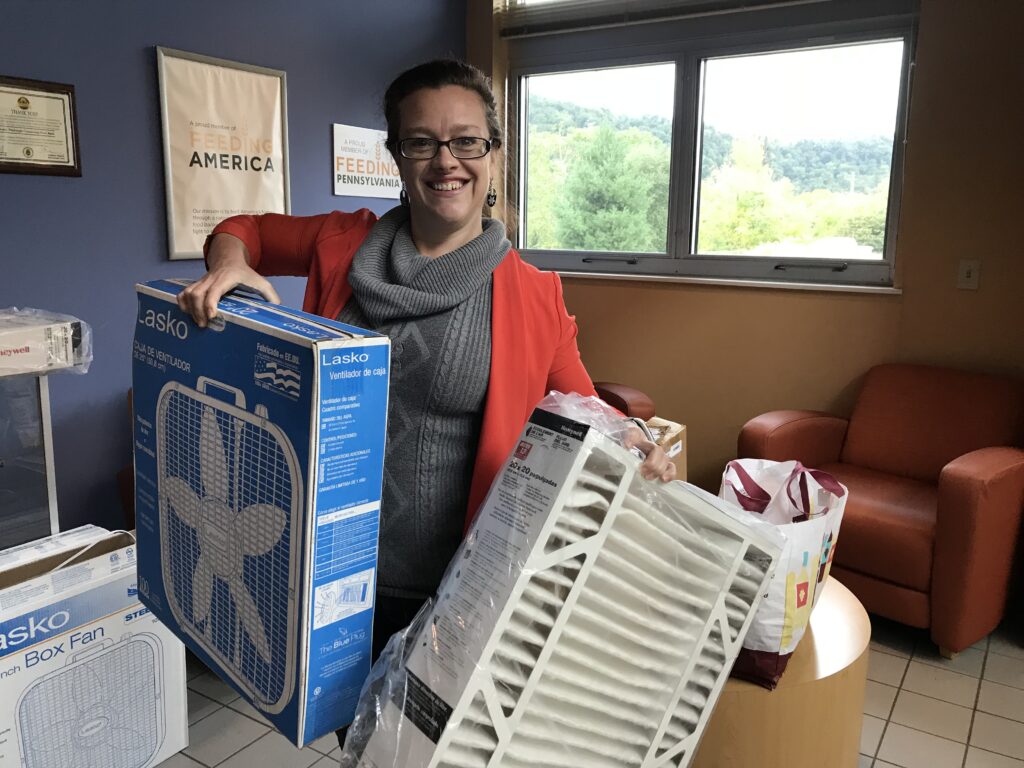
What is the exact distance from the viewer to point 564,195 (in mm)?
4016

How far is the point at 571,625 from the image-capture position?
75cm

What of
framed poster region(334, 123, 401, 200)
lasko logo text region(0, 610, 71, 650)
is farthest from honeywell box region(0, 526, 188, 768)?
framed poster region(334, 123, 401, 200)

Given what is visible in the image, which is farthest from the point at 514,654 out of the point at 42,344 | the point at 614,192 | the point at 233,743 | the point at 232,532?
the point at 614,192

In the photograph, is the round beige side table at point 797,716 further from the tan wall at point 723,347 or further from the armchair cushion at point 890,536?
the tan wall at point 723,347

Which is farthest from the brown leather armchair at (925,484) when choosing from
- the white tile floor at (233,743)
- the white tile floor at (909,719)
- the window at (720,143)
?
the white tile floor at (233,743)

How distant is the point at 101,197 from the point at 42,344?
1107 mm

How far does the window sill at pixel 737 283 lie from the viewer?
316 cm

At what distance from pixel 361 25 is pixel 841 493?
2.92m

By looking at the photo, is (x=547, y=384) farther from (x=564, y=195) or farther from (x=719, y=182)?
(x=564, y=195)

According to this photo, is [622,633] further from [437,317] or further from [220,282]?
[220,282]

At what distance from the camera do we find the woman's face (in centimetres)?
101

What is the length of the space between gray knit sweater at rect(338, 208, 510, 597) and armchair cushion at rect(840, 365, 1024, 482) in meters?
2.48

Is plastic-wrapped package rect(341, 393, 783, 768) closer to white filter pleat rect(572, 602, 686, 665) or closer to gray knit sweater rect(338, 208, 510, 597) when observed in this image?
white filter pleat rect(572, 602, 686, 665)

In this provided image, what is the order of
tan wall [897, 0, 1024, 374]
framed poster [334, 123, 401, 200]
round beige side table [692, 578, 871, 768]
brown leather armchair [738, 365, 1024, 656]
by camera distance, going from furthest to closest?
framed poster [334, 123, 401, 200] < tan wall [897, 0, 1024, 374] < brown leather armchair [738, 365, 1024, 656] < round beige side table [692, 578, 871, 768]
